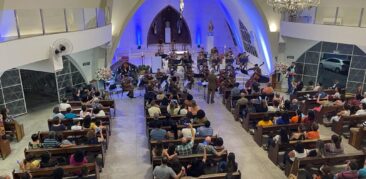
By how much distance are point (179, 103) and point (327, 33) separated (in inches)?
288

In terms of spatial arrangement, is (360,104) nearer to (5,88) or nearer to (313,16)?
(313,16)

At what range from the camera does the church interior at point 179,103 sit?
7.41 m

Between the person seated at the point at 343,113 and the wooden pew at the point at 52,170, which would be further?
the person seated at the point at 343,113

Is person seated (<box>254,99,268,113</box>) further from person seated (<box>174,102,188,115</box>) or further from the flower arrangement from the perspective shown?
the flower arrangement

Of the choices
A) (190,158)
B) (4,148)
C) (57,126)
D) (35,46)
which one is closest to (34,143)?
(57,126)

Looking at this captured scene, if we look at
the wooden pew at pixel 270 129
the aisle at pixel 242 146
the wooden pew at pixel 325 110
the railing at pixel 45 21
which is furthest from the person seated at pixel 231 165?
the railing at pixel 45 21

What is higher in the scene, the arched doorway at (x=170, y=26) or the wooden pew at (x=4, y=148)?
the arched doorway at (x=170, y=26)

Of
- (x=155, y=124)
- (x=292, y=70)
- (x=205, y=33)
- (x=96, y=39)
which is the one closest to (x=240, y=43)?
(x=205, y=33)

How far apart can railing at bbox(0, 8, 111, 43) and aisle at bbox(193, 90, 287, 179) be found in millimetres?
6260

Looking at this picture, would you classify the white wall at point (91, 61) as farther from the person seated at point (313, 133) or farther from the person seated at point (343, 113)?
the person seated at point (343, 113)

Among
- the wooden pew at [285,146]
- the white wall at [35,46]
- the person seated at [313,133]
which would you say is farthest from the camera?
the white wall at [35,46]

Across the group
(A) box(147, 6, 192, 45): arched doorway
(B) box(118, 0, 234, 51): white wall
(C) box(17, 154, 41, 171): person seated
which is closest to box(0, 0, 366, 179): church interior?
(C) box(17, 154, 41, 171): person seated

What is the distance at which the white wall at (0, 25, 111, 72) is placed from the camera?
29.5ft

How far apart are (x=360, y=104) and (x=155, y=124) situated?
7.51m
